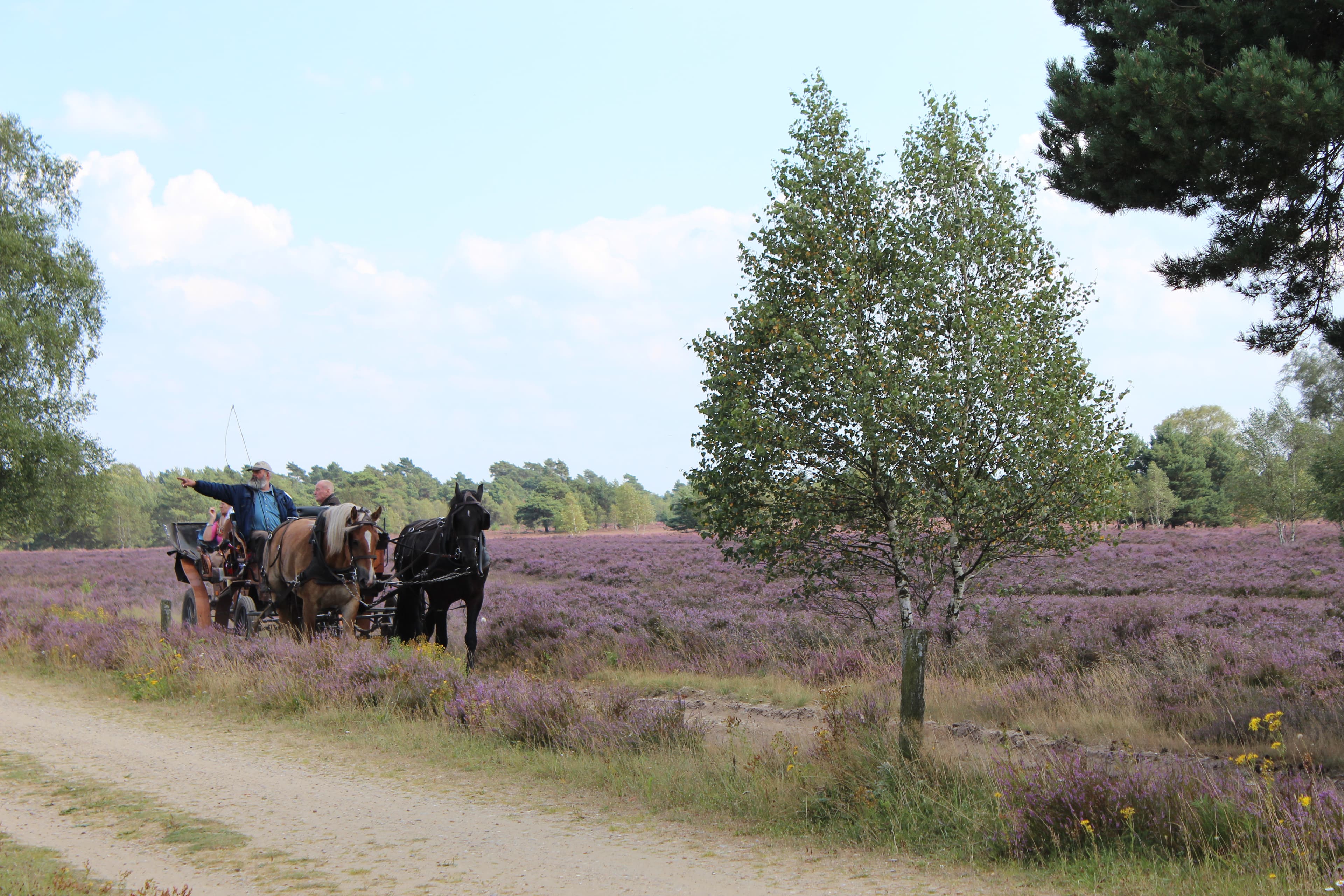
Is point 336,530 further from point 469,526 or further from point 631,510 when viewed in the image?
point 631,510

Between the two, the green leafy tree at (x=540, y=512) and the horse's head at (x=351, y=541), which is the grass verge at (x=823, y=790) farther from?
the green leafy tree at (x=540, y=512)

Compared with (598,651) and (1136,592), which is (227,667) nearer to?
(598,651)

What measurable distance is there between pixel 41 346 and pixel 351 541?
18547 mm

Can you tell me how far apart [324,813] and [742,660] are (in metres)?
7.61

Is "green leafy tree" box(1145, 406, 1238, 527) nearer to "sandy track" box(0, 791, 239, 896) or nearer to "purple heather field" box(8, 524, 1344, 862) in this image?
"purple heather field" box(8, 524, 1344, 862)

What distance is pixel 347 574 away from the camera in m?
11.1

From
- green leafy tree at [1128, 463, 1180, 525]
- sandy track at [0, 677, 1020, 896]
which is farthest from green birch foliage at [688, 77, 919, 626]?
green leafy tree at [1128, 463, 1180, 525]

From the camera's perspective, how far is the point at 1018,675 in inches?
429

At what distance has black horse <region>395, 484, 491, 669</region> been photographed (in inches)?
445

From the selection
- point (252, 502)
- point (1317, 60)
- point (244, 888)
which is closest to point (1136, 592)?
point (1317, 60)

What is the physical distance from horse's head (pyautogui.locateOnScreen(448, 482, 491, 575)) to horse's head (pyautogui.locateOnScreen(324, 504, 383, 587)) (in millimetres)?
949

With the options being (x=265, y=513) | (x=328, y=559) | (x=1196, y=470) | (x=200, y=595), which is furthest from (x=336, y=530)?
(x=1196, y=470)

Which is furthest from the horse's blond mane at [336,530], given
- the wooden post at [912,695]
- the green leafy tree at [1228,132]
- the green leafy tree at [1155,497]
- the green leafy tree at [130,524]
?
the green leafy tree at [130,524]

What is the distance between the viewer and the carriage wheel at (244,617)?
12.2 m
